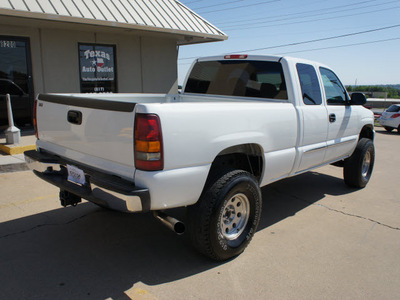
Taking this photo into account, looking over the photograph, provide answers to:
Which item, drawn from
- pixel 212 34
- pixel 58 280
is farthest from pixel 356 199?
pixel 212 34

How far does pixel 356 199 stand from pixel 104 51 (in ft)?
27.5

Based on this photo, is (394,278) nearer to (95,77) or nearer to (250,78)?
(250,78)

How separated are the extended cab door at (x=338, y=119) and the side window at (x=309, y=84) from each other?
0.67ft

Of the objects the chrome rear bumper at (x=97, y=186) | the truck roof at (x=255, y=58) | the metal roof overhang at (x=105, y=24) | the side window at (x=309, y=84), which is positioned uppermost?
→ the metal roof overhang at (x=105, y=24)

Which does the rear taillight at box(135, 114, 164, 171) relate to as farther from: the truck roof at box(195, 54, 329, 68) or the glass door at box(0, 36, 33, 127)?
the glass door at box(0, 36, 33, 127)

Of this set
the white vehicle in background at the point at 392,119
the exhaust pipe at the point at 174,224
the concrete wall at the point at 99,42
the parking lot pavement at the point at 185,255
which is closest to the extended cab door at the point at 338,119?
the parking lot pavement at the point at 185,255

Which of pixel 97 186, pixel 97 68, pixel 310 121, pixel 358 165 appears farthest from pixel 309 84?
pixel 97 68

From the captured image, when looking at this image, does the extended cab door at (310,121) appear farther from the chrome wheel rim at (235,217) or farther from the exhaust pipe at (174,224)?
the exhaust pipe at (174,224)

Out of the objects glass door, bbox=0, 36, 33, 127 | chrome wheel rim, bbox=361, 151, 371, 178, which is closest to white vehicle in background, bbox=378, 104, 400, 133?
chrome wheel rim, bbox=361, 151, 371, 178

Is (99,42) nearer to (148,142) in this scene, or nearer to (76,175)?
(76,175)

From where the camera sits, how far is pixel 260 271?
3.23m

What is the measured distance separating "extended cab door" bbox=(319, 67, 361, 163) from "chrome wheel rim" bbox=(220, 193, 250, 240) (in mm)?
1839

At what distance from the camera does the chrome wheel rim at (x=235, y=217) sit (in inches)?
133

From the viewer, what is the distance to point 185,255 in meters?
3.50
